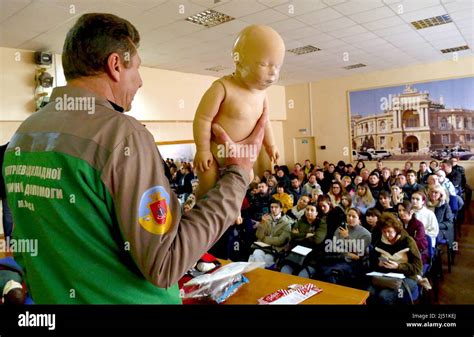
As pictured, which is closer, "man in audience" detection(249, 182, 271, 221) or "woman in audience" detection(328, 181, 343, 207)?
"man in audience" detection(249, 182, 271, 221)

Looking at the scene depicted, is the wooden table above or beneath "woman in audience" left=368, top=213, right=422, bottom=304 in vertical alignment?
above

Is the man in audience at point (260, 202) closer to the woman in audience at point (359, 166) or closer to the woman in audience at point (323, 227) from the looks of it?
the woman in audience at point (323, 227)

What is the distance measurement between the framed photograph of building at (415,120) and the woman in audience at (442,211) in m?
4.41

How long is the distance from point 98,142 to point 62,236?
195mm

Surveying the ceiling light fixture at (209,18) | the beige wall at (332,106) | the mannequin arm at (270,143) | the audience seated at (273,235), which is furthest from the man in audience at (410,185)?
the mannequin arm at (270,143)

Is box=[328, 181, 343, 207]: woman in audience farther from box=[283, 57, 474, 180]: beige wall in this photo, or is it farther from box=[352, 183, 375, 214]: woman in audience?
box=[283, 57, 474, 180]: beige wall

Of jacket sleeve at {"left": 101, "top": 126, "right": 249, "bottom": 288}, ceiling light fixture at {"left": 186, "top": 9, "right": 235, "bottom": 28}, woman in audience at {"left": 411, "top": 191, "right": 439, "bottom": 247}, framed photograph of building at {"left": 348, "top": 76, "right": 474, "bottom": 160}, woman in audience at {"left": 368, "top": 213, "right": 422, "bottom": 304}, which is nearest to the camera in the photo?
jacket sleeve at {"left": 101, "top": 126, "right": 249, "bottom": 288}

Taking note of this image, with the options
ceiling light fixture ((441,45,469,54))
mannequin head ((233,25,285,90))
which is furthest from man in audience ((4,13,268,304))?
ceiling light fixture ((441,45,469,54))

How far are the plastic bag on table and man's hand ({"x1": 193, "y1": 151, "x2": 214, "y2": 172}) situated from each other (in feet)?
3.18

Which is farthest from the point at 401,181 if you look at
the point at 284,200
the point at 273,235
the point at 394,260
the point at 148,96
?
the point at 148,96

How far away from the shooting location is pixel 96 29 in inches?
27.4

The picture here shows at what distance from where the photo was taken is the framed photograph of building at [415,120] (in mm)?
7809

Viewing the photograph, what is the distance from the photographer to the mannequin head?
75 centimetres

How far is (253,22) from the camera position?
4645 millimetres
